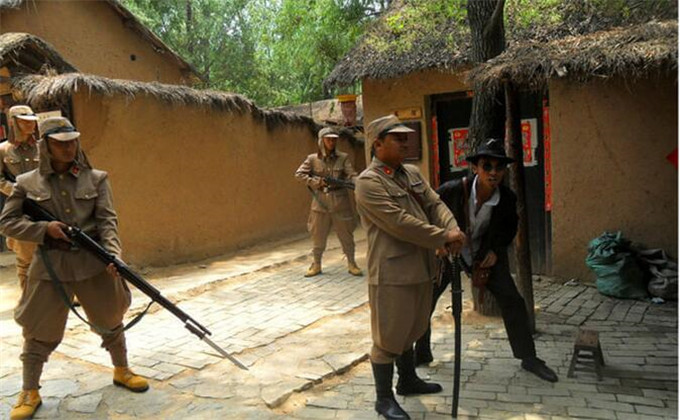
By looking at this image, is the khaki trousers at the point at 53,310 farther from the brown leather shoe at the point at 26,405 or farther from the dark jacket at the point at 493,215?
the dark jacket at the point at 493,215

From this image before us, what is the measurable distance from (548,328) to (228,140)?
19.8ft

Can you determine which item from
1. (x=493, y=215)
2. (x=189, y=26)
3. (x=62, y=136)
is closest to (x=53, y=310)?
(x=62, y=136)

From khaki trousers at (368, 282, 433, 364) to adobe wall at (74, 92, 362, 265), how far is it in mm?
5175

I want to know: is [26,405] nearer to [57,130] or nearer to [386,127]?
[57,130]

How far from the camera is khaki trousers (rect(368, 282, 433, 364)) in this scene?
3.33 metres

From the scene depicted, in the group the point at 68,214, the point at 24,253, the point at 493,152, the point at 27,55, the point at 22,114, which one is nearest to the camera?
the point at 68,214

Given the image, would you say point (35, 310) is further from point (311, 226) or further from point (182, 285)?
point (311, 226)

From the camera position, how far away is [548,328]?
512cm

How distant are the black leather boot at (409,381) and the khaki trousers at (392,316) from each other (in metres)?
0.31

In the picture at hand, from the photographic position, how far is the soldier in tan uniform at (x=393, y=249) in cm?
→ 327

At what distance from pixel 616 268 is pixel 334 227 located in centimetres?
343

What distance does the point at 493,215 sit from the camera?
4.01 meters

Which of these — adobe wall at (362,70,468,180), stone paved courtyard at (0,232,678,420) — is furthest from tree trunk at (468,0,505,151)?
adobe wall at (362,70,468,180)

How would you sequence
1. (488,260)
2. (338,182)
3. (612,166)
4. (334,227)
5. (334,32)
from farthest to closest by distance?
(334,32) → (334,227) → (338,182) → (612,166) → (488,260)
